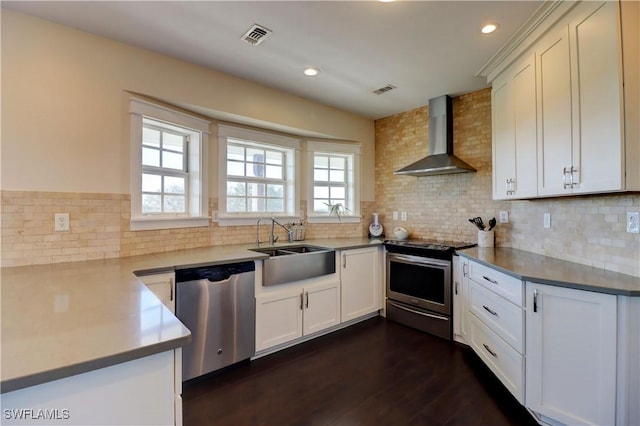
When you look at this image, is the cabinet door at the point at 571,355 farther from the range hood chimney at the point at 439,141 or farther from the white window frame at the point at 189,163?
the white window frame at the point at 189,163

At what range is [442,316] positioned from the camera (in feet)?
9.59

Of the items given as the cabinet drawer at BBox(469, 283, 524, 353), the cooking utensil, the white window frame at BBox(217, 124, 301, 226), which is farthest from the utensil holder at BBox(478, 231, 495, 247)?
the white window frame at BBox(217, 124, 301, 226)

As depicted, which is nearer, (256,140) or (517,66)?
(517,66)

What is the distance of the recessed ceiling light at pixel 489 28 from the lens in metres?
2.07

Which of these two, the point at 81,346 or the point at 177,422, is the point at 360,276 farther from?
the point at 81,346

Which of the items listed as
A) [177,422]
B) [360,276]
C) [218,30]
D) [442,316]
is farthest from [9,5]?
[442,316]

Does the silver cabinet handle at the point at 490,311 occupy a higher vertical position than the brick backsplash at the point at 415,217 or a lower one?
lower

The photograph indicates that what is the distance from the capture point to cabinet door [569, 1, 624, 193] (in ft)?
5.00

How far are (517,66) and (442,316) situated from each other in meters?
2.31

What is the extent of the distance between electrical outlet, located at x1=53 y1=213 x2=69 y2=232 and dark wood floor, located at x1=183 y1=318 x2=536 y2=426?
1432 millimetres

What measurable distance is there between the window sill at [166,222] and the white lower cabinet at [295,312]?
1.01 meters

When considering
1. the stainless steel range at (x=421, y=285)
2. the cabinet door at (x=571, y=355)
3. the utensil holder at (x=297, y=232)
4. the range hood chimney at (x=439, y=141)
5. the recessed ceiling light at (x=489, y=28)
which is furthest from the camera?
the utensil holder at (x=297, y=232)

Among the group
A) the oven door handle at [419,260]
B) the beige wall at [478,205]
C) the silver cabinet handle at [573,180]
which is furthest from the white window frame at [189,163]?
the silver cabinet handle at [573,180]

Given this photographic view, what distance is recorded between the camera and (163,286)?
6.48 ft
